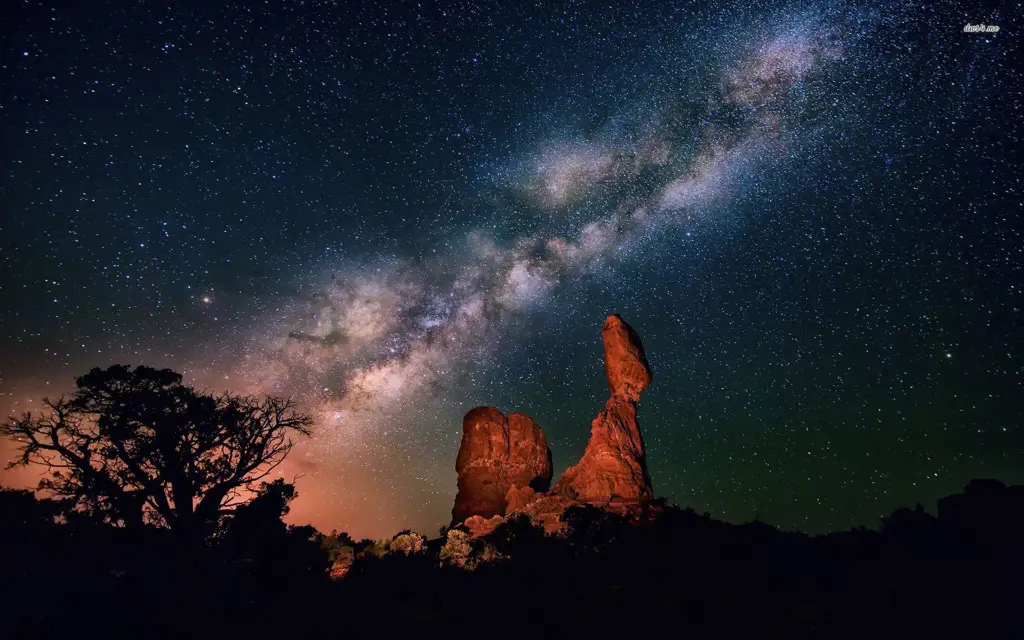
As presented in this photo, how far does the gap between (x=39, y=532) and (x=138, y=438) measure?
858 cm

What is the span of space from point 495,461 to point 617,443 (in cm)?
1381

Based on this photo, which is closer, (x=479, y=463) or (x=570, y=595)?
(x=570, y=595)

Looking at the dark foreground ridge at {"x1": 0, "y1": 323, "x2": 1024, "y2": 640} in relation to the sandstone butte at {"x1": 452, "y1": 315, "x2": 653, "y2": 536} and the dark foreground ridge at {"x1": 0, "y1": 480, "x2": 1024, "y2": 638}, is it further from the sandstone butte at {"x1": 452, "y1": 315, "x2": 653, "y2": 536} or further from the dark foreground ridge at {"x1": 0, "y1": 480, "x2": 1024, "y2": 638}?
the sandstone butte at {"x1": 452, "y1": 315, "x2": 653, "y2": 536}

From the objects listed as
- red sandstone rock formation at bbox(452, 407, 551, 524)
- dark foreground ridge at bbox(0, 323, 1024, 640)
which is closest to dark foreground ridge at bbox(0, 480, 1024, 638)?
dark foreground ridge at bbox(0, 323, 1024, 640)

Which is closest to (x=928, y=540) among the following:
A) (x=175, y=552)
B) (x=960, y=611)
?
(x=960, y=611)

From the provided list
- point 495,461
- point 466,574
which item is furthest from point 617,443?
point 466,574

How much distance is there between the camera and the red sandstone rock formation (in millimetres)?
39812

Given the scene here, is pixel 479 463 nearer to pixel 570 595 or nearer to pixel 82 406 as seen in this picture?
pixel 82 406

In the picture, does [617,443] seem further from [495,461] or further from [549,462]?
→ [495,461]

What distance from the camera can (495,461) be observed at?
42.2m

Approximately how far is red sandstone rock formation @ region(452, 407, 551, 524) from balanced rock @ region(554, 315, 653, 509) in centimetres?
875

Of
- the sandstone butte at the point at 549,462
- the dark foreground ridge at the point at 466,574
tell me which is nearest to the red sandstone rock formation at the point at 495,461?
the sandstone butte at the point at 549,462

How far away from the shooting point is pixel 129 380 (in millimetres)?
22578

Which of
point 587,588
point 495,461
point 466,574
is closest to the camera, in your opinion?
point 587,588
